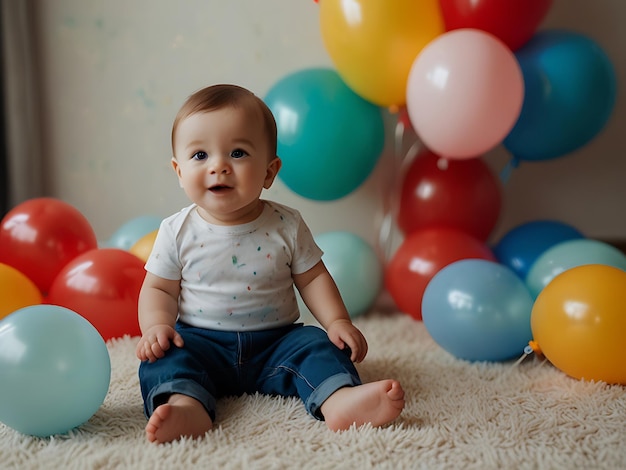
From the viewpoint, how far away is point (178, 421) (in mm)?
1029

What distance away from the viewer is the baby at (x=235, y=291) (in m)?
1.14

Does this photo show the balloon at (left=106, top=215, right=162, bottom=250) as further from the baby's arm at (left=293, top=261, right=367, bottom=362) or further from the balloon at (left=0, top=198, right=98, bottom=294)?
the baby's arm at (left=293, top=261, right=367, bottom=362)

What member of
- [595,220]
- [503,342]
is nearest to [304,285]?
[503,342]

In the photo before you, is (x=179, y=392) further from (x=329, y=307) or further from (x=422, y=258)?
(x=422, y=258)

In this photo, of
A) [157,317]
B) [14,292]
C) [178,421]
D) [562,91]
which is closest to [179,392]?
[178,421]

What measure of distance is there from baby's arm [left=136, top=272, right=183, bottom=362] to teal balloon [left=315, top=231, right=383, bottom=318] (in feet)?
1.80

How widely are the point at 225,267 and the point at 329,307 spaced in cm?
20

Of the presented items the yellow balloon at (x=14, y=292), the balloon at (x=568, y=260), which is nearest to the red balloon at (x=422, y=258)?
the balloon at (x=568, y=260)

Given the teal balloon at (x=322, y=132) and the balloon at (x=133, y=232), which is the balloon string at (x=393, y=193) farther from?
the balloon at (x=133, y=232)

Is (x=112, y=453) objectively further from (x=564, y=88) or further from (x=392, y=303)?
(x=564, y=88)

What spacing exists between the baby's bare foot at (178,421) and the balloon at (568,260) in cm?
84

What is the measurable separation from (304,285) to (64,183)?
1.26 meters

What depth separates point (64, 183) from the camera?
2.27 meters

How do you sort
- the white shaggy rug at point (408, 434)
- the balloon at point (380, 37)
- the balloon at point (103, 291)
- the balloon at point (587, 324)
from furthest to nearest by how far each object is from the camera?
the balloon at point (380, 37), the balloon at point (103, 291), the balloon at point (587, 324), the white shaggy rug at point (408, 434)
